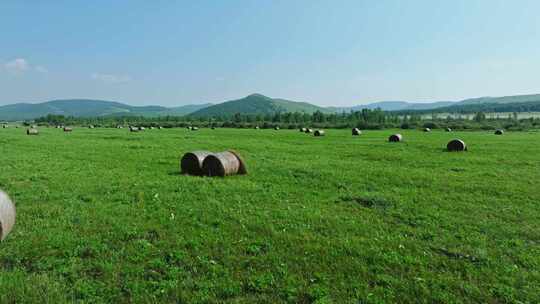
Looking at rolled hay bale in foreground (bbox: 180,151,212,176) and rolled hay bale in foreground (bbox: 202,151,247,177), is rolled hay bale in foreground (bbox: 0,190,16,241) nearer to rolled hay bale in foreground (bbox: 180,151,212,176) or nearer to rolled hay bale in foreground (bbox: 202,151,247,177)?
rolled hay bale in foreground (bbox: 202,151,247,177)

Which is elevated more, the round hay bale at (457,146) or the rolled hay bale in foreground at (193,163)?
the rolled hay bale in foreground at (193,163)

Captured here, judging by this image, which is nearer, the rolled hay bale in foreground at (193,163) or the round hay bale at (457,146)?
the rolled hay bale in foreground at (193,163)

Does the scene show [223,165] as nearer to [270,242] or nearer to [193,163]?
[193,163]

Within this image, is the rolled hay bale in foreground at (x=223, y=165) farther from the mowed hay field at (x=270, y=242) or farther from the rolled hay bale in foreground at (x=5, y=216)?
the rolled hay bale in foreground at (x=5, y=216)

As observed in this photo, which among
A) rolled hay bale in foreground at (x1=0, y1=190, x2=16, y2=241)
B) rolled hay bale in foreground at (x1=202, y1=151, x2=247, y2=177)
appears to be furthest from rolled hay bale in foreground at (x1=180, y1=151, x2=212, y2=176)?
rolled hay bale in foreground at (x1=0, y1=190, x2=16, y2=241)

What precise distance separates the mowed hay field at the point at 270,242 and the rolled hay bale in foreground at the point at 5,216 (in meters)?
0.26

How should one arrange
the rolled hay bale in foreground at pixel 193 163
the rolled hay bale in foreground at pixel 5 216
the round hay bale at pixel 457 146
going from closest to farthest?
the rolled hay bale in foreground at pixel 5 216
the rolled hay bale in foreground at pixel 193 163
the round hay bale at pixel 457 146

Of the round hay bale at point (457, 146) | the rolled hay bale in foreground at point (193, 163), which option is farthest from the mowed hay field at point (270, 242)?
the round hay bale at point (457, 146)

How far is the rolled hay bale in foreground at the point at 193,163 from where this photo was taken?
15.4 m

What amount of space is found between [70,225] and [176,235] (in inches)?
114

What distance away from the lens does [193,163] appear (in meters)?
15.5

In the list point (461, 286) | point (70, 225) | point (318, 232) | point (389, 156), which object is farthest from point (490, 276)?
point (389, 156)

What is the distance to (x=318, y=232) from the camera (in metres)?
7.89

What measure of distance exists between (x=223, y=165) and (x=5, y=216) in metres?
8.43
